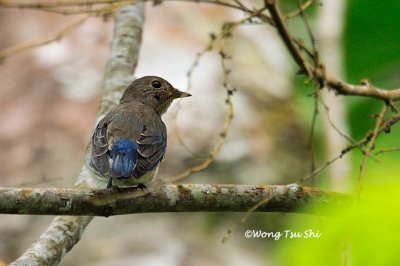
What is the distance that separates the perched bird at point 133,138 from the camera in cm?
367

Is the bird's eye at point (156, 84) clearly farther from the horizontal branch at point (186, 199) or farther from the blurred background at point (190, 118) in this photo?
the horizontal branch at point (186, 199)

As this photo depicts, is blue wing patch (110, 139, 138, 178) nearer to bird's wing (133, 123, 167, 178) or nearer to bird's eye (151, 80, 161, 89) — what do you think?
bird's wing (133, 123, 167, 178)

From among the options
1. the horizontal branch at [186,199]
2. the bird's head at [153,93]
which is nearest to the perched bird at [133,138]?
the bird's head at [153,93]

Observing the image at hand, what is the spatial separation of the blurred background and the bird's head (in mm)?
96

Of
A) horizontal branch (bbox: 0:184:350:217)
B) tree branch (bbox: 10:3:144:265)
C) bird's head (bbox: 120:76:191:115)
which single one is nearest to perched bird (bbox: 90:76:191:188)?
bird's head (bbox: 120:76:191:115)

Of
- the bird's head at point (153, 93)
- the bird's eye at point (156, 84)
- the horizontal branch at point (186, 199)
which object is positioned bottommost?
the horizontal branch at point (186, 199)

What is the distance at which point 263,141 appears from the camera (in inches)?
245

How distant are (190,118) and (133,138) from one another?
214cm

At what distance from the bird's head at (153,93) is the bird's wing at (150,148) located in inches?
20.2

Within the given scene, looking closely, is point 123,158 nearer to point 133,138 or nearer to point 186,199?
point 133,138

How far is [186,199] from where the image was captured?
317 centimetres

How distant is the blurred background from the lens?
537 centimetres

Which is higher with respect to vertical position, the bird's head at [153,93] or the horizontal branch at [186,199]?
the bird's head at [153,93]

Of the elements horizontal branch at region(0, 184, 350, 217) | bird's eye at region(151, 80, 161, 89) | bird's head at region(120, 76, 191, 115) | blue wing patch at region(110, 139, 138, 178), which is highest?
bird's eye at region(151, 80, 161, 89)
